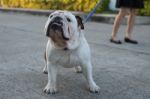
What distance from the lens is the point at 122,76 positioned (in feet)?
15.7

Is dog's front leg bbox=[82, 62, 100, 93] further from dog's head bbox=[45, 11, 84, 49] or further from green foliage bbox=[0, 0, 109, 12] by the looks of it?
green foliage bbox=[0, 0, 109, 12]

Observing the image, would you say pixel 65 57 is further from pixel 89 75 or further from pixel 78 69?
pixel 78 69

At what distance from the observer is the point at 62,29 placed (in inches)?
144

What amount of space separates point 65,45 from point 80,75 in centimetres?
103

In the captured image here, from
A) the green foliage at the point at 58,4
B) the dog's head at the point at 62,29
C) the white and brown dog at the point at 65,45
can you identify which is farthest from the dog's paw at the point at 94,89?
the green foliage at the point at 58,4

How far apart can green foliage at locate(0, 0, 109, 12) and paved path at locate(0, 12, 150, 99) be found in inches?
134

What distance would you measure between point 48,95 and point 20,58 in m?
1.86

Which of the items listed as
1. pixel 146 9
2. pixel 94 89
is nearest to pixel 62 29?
pixel 94 89

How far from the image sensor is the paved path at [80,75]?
413 cm

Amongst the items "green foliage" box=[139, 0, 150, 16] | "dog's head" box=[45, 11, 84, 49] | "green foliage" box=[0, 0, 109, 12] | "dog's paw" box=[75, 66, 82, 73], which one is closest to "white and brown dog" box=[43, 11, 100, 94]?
"dog's head" box=[45, 11, 84, 49]

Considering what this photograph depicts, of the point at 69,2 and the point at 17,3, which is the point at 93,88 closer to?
Result: the point at 69,2

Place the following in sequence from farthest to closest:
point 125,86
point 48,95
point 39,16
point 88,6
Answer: point 39,16 < point 88,6 < point 125,86 < point 48,95

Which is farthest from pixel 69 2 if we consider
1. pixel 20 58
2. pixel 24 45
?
pixel 20 58

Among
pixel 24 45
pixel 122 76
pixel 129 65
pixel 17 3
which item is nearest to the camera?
pixel 122 76
